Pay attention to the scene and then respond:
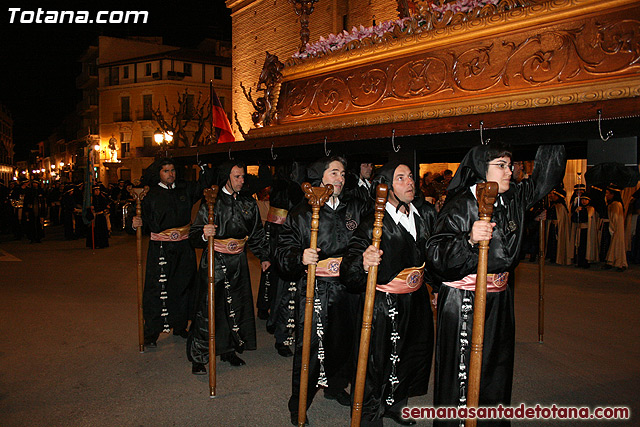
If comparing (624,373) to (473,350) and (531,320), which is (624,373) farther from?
(473,350)

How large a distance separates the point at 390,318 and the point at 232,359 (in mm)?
2024

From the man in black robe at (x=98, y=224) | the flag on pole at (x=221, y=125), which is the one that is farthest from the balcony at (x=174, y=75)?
the flag on pole at (x=221, y=125)

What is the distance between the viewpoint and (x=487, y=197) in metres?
2.21

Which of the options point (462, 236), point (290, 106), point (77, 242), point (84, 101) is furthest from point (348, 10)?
point (84, 101)

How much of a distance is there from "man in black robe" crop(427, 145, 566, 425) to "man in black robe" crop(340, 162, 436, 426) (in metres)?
0.27

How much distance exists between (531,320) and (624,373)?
5.34ft

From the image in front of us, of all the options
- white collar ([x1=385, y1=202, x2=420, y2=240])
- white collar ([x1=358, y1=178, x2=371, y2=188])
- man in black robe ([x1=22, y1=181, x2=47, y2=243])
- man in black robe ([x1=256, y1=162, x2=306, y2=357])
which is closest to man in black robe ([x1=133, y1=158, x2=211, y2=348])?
man in black robe ([x1=256, y1=162, x2=306, y2=357])

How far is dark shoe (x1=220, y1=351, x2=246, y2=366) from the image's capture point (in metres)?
4.54

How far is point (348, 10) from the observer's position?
520 inches

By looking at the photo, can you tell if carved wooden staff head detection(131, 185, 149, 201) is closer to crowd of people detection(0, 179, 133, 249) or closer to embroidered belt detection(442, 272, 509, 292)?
embroidered belt detection(442, 272, 509, 292)

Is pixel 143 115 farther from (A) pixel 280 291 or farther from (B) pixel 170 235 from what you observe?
(A) pixel 280 291

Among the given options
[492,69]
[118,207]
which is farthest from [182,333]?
[118,207]

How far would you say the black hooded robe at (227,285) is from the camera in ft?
14.2

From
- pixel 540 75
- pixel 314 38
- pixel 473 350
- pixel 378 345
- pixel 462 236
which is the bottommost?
pixel 378 345
